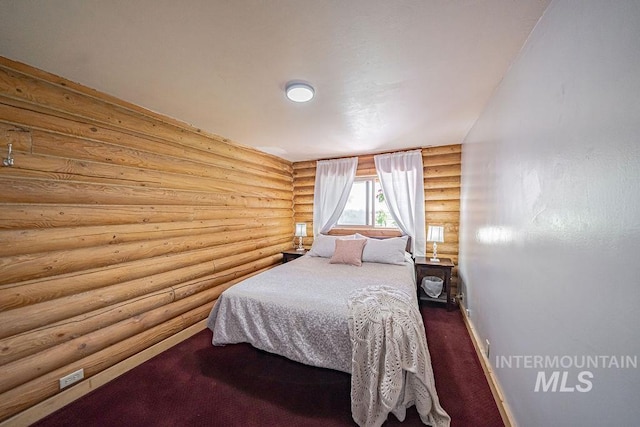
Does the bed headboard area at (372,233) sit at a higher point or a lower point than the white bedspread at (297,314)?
higher

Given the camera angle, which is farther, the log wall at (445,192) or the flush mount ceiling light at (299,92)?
the log wall at (445,192)

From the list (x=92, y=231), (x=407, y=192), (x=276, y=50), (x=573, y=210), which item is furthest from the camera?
(x=407, y=192)

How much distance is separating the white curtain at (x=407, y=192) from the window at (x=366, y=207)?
0.26 meters

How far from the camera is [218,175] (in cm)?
293

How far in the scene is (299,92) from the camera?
1854 mm

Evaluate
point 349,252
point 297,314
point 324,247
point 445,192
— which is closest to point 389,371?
point 297,314

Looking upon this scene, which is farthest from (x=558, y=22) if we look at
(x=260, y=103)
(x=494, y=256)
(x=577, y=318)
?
(x=260, y=103)

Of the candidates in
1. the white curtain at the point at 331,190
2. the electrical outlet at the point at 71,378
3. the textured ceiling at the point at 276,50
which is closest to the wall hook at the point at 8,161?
the textured ceiling at the point at 276,50

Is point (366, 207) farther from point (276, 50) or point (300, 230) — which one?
point (276, 50)

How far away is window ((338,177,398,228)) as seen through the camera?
402 centimetres

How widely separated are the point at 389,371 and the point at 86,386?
2.23 meters

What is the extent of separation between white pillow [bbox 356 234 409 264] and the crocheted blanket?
149cm

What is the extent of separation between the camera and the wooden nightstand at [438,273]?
10.1ft

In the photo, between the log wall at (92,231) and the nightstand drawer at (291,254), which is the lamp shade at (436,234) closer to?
the nightstand drawer at (291,254)
